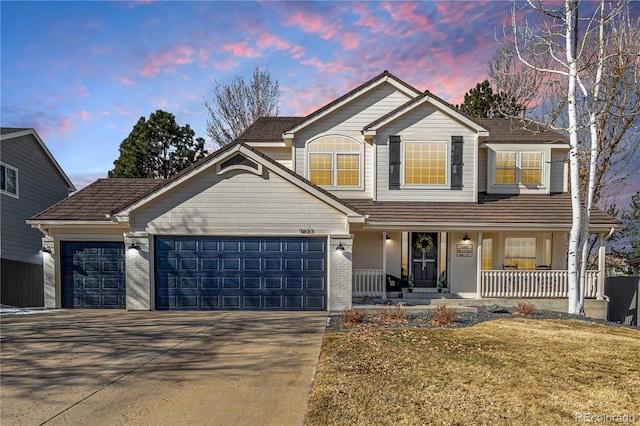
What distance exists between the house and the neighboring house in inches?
215

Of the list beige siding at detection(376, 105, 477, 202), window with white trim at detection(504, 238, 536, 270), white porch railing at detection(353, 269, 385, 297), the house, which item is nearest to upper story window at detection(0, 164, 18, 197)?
the house

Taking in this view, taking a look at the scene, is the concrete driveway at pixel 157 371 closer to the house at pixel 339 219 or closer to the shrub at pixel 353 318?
the shrub at pixel 353 318

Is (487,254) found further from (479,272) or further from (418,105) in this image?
(418,105)

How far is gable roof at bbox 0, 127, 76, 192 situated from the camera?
18.0 metres

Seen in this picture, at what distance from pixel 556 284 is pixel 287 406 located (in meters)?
13.1

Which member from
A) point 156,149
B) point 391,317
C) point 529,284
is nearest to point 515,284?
point 529,284

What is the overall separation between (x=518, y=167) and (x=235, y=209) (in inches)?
458

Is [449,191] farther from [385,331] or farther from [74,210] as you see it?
[74,210]

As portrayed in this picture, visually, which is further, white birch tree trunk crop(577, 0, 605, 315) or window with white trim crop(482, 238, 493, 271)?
window with white trim crop(482, 238, 493, 271)

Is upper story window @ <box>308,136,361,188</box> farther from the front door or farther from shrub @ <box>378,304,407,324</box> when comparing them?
shrub @ <box>378,304,407,324</box>

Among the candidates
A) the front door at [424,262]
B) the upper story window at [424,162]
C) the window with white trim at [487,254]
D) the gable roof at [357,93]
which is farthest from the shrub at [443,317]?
the gable roof at [357,93]

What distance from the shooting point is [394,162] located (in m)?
15.5

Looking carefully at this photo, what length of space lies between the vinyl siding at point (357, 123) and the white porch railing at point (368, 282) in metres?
3.09

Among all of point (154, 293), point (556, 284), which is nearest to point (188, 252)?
point (154, 293)
